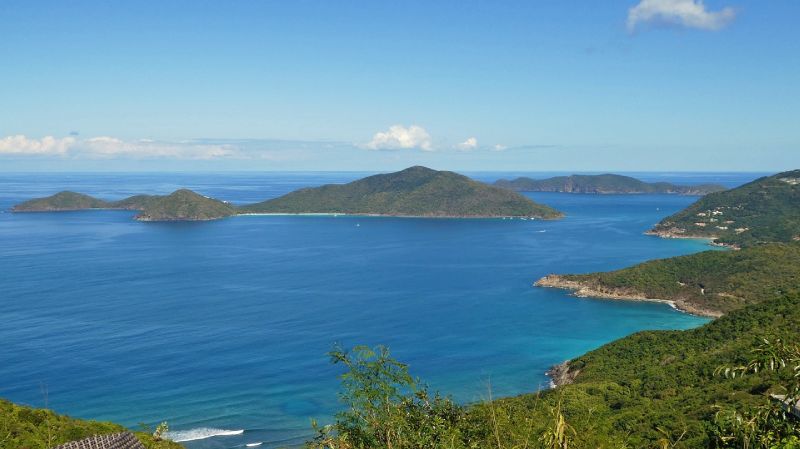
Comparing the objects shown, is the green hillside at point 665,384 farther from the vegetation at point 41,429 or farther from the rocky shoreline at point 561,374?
the vegetation at point 41,429

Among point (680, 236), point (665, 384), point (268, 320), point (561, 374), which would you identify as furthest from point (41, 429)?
point (680, 236)

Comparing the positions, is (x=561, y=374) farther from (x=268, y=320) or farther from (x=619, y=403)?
(x=268, y=320)

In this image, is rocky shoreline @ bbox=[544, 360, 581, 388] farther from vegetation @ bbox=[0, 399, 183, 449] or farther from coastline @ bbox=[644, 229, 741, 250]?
coastline @ bbox=[644, 229, 741, 250]

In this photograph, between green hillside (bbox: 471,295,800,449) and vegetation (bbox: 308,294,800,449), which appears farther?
green hillside (bbox: 471,295,800,449)

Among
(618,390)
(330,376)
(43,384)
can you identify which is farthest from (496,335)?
(43,384)

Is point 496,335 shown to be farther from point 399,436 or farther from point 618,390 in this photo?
point 399,436

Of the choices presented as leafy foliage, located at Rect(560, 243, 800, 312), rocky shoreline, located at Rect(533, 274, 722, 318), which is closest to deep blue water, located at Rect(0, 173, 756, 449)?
rocky shoreline, located at Rect(533, 274, 722, 318)
